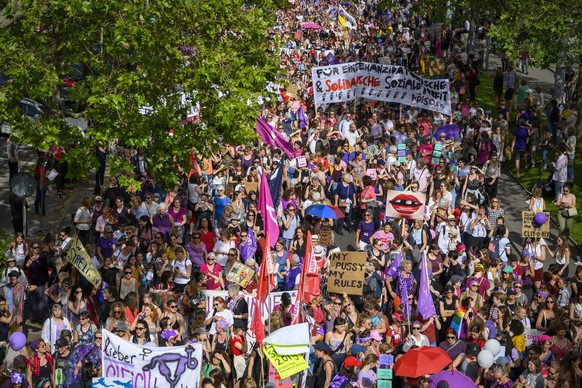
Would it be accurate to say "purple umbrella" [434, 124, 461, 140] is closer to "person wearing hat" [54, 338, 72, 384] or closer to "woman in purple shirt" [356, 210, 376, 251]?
"woman in purple shirt" [356, 210, 376, 251]

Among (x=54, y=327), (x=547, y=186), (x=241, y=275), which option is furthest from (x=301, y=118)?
(x=54, y=327)

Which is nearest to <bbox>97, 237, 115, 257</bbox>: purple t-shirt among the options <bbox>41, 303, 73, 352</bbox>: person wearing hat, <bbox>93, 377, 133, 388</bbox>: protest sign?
<bbox>41, 303, 73, 352</bbox>: person wearing hat

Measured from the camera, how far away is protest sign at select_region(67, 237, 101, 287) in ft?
57.9

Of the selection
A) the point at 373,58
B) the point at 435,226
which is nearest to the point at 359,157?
the point at 435,226

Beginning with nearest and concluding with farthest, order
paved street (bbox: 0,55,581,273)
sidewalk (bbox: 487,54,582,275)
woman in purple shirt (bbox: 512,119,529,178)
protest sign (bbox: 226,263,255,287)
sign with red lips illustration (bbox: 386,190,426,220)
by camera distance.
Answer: protest sign (bbox: 226,263,255,287) < sign with red lips illustration (bbox: 386,190,426,220) < sidewalk (bbox: 487,54,582,275) < paved street (bbox: 0,55,581,273) < woman in purple shirt (bbox: 512,119,529,178)

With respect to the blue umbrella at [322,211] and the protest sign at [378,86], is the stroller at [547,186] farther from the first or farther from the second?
the blue umbrella at [322,211]

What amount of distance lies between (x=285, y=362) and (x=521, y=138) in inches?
551

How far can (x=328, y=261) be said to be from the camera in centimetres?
1864

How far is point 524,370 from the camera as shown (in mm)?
15125

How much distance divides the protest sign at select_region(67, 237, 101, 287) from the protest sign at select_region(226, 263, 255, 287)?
2.01m

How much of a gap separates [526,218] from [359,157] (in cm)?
450

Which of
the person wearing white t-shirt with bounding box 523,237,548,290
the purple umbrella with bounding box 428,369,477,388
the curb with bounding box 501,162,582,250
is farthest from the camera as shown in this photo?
the curb with bounding box 501,162,582,250

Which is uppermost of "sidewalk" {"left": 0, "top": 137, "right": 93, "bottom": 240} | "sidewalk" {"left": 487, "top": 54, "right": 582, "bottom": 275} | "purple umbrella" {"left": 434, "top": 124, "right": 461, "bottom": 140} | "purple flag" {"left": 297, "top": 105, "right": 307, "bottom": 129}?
"purple umbrella" {"left": 434, "top": 124, "right": 461, "bottom": 140}

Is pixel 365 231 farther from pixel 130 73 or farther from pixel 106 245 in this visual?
pixel 130 73
